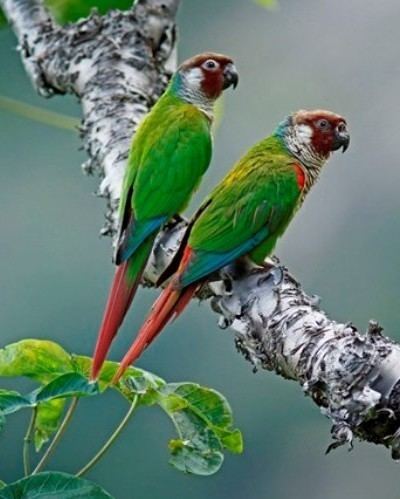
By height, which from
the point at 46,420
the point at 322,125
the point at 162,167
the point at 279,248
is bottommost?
the point at 279,248

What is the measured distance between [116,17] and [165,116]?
166 mm

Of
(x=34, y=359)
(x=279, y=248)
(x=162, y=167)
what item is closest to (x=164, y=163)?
(x=162, y=167)

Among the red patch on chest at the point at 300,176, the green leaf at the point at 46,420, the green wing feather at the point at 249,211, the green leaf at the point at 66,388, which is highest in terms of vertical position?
Answer: the red patch on chest at the point at 300,176

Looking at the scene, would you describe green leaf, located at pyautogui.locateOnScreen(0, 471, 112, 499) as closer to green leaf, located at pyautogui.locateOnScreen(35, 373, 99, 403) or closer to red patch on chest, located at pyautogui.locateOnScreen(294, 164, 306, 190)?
green leaf, located at pyautogui.locateOnScreen(35, 373, 99, 403)

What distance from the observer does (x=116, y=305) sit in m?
1.15

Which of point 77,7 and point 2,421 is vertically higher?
point 77,7

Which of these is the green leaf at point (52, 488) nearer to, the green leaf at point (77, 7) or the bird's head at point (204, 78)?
the bird's head at point (204, 78)

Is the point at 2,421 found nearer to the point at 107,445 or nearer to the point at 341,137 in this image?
the point at 107,445

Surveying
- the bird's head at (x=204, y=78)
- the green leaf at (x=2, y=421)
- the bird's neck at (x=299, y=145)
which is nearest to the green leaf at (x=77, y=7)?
the bird's head at (x=204, y=78)

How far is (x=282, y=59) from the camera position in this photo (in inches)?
184

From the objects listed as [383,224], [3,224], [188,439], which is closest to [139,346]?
[188,439]

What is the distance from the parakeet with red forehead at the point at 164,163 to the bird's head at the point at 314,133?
0.13 m

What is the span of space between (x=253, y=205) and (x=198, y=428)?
0.89 feet

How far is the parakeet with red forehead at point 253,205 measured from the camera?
43.5 inches
